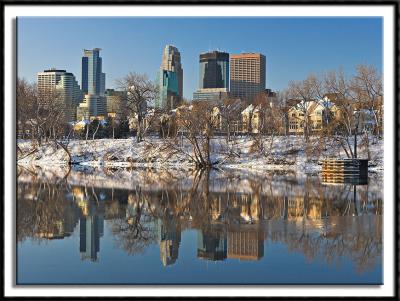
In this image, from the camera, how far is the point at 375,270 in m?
8.62

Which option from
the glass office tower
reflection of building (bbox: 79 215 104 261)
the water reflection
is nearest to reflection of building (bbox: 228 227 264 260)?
the water reflection

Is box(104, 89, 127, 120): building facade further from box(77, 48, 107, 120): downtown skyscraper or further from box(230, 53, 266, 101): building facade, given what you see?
box(230, 53, 266, 101): building facade

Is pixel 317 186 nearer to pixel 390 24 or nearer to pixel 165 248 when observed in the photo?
pixel 165 248

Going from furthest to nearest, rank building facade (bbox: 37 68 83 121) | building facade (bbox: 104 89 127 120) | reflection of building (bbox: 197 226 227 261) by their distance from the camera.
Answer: building facade (bbox: 104 89 127 120), building facade (bbox: 37 68 83 121), reflection of building (bbox: 197 226 227 261)

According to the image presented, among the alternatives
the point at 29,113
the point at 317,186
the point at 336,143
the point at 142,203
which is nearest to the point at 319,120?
the point at 336,143

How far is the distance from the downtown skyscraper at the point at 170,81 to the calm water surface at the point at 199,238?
4165 centimetres

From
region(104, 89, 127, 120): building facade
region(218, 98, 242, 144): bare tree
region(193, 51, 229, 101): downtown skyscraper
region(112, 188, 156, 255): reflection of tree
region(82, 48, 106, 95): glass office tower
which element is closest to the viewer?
region(112, 188, 156, 255): reflection of tree

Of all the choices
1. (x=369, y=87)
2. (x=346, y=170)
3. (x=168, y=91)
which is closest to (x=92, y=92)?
(x=168, y=91)

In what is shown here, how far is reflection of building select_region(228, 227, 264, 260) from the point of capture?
9875 millimetres

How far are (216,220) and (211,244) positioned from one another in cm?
303

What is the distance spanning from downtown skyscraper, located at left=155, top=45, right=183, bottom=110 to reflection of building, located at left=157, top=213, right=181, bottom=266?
4567 centimetres

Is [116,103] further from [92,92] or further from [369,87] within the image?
[369,87]

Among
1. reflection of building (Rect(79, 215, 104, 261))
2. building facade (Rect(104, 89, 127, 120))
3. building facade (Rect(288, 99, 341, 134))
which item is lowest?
reflection of building (Rect(79, 215, 104, 261))

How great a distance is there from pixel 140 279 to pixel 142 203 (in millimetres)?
9488
